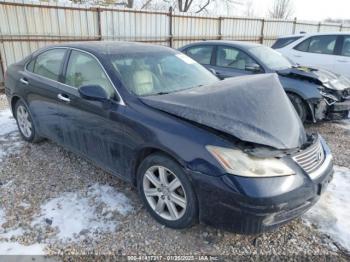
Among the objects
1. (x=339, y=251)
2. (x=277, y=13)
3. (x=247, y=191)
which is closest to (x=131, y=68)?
(x=247, y=191)

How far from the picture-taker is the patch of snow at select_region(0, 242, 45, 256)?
7.96 ft

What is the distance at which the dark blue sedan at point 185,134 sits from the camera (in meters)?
2.22

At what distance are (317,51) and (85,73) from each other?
6.86m

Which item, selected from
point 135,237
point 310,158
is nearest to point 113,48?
point 135,237

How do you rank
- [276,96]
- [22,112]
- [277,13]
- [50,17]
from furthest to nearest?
[277,13], [50,17], [22,112], [276,96]

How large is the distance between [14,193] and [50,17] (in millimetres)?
6508

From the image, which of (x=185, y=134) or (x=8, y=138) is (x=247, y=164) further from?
(x=8, y=138)

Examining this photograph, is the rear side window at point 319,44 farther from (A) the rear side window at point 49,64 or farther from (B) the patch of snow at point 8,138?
(B) the patch of snow at point 8,138

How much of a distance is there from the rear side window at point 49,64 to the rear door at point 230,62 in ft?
9.99

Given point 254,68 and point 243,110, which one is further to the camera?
point 254,68

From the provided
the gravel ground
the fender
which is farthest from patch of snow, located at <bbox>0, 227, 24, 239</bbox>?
the fender

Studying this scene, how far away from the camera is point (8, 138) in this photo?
4770 mm

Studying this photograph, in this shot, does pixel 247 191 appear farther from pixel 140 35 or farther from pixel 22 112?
pixel 140 35

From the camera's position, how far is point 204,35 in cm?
1205
